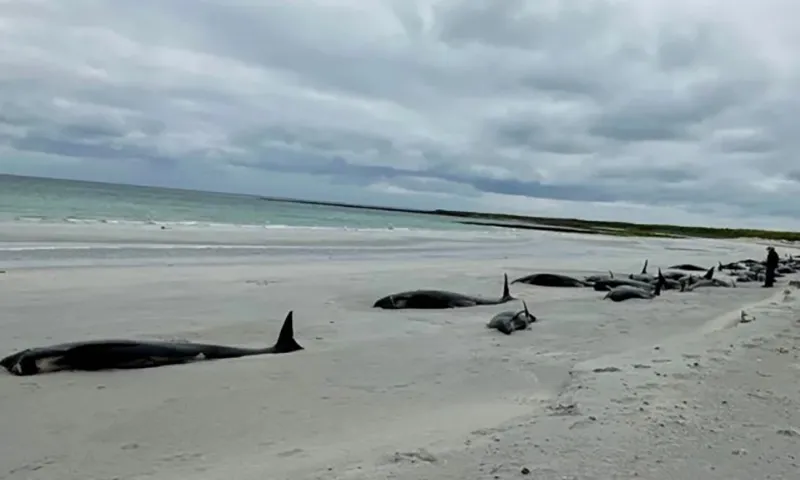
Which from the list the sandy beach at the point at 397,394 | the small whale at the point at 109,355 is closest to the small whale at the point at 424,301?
the sandy beach at the point at 397,394

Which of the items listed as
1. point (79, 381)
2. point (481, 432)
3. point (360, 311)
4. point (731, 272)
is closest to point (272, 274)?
point (360, 311)

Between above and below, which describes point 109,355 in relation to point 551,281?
above

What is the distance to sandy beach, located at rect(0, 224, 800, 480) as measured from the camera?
425 centimetres

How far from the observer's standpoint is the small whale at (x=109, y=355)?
6562 millimetres

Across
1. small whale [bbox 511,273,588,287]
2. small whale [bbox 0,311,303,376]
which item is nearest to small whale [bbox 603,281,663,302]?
small whale [bbox 511,273,588,287]

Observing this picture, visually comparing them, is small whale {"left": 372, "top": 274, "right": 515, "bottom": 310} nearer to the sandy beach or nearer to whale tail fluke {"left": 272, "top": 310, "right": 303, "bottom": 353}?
the sandy beach

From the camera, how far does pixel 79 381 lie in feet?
20.5

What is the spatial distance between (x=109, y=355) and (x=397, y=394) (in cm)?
301

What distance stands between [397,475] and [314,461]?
1.95ft

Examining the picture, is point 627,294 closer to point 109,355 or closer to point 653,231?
point 109,355

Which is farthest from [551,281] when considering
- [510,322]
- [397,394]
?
[397,394]

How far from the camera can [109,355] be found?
6922 millimetres

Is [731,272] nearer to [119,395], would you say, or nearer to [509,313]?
[509,313]

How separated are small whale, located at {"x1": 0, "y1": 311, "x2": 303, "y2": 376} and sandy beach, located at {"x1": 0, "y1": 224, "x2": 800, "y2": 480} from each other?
0.28 m
